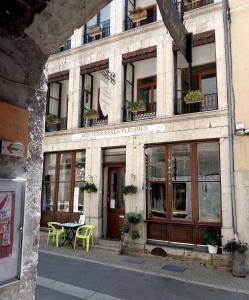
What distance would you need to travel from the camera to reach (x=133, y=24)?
1204 centimetres

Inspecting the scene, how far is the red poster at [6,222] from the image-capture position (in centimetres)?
199

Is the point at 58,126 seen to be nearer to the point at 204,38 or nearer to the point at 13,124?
the point at 204,38

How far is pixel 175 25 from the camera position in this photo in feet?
13.0

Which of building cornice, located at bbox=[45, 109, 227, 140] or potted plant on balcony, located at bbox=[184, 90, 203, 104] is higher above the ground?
potted plant on balcony, located at bbox=[184, 90, 203, 104]

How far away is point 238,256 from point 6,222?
296 inches

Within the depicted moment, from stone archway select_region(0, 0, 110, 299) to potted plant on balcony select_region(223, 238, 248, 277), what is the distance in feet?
23.3

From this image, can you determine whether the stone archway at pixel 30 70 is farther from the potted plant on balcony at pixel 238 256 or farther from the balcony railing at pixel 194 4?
the balcony railing at pixel 194 4

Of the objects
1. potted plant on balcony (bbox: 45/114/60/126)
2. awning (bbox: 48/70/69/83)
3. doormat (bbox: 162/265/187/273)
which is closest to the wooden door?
doormat (bbox: 162/265/187/273)

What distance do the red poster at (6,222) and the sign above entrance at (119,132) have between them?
8.59 metres

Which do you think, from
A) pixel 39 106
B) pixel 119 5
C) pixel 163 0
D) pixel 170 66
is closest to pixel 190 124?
pixel 170 66

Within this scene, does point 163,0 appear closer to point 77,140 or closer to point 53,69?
point 77,140

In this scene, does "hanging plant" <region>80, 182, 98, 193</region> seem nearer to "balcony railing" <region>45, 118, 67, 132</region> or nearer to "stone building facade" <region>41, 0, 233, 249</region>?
"stone building facade" <region>41, 0, 233, 249</region>

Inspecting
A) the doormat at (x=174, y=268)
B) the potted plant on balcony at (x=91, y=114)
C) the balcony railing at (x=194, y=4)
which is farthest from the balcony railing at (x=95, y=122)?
the doormat at (x=174, y=268)

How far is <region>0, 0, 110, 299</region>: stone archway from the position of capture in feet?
6.28
